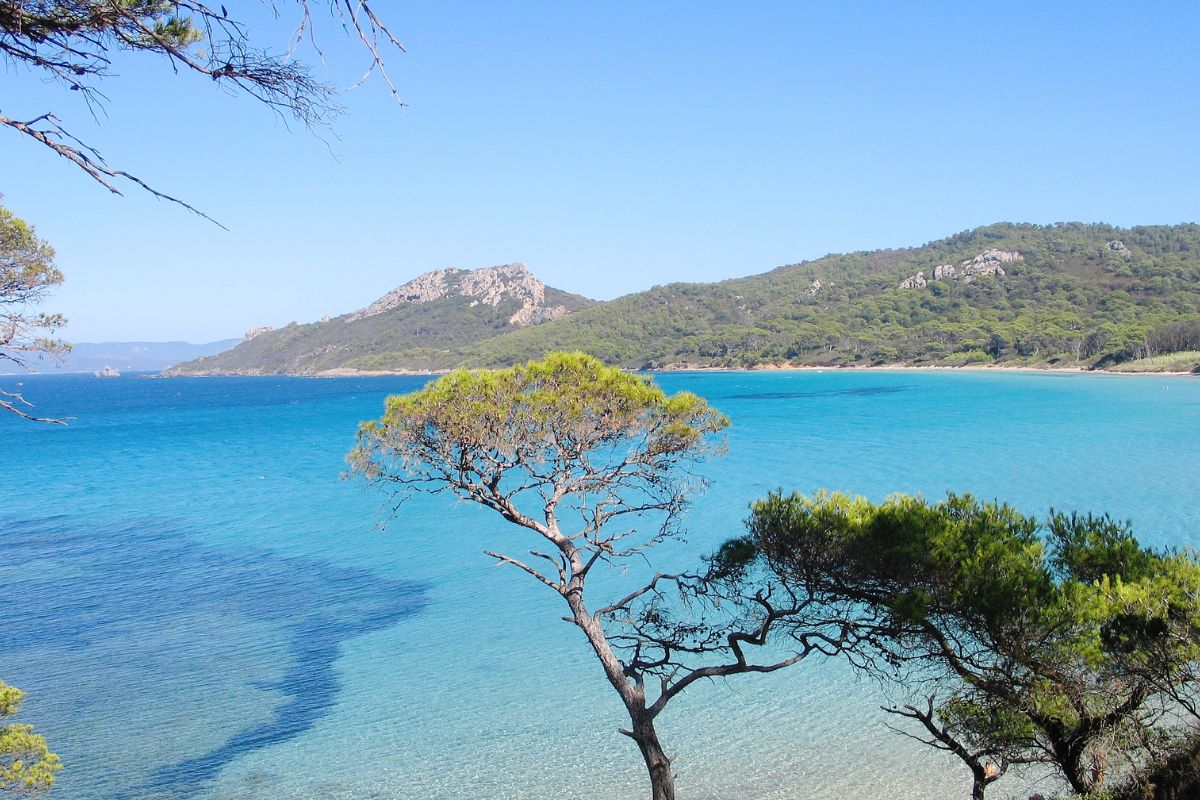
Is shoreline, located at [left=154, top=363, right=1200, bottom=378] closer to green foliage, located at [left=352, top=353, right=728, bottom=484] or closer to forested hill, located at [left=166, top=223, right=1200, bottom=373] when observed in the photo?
forested hill, located at [left=166, top=223, right=1200, bottom=373]

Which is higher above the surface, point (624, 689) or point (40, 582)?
point (624, 689)

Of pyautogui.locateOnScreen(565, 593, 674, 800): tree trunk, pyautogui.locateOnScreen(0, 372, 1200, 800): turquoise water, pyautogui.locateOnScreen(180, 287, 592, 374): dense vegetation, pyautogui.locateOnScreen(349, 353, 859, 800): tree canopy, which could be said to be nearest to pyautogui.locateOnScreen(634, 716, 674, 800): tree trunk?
pyautogui.locateOnScreen(565, 593, 674, 800): tree trunk

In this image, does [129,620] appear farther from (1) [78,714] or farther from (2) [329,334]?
(2) [329,334]

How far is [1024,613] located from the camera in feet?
19.5

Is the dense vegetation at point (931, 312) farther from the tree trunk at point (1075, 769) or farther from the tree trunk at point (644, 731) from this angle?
the tree trunk at point (644, 731)

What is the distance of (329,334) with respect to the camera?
19550 centimetres

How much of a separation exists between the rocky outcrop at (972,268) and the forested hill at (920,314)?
0.32m

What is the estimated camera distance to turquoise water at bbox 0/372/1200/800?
9.55 metres

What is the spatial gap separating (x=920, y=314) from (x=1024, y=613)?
121 metres

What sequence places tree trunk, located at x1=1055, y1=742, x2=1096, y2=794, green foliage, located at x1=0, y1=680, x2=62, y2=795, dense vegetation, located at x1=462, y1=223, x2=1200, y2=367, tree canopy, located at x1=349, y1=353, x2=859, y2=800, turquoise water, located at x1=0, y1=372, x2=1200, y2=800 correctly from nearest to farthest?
1. tree trunk, located at x1=1055, y1=742, x2=1096, y2=794
2. green foliage, located at x1=0, y1=680, x2=62, y2=795
3. tree canopy, located at x1=349, y1=353, x2=859, y2=800
4. turquoise water, located at x1=0, y1=372, x2=1200, y2=800
5. dense vegetation, located at x1=462, y1=223, x2=1200, y2=367

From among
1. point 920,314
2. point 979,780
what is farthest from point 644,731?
point 920,314

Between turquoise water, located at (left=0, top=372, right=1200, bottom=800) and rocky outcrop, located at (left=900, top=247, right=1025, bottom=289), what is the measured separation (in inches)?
3926

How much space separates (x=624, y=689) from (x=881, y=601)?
8.55 feet

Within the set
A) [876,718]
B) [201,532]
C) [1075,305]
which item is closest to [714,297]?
[1075,305]
